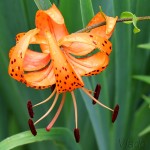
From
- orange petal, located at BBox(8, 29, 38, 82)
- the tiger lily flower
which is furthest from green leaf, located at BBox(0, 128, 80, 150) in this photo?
orange petal, located at BBox(8, 29, 38, 82)

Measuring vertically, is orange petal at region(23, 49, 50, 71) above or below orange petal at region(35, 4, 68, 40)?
below

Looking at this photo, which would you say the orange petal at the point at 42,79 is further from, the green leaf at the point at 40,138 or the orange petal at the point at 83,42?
the green leaf at the point at 40,138

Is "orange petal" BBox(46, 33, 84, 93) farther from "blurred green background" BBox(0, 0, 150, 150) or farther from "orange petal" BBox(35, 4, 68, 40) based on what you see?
"blurred green background" BBox(0, 0, 150, 150)

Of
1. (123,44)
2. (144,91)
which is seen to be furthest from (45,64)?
(144,91)

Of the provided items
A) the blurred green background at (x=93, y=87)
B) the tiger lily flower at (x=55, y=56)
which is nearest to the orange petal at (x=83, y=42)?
the tiger lily flower at (x=55, y=56)

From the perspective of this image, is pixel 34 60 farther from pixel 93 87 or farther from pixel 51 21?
pixel 93 87

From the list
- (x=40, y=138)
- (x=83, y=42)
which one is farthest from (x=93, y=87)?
(x=83, y=42)

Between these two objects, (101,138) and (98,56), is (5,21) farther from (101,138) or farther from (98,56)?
→ (101,138)
